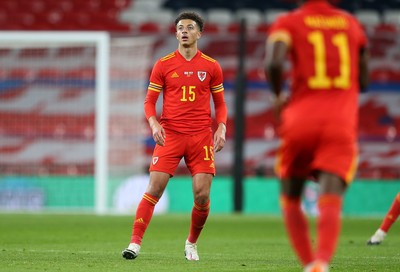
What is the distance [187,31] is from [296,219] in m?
3.50

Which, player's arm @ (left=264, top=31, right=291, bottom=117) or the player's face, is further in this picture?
the player's face

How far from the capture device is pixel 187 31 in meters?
9.16

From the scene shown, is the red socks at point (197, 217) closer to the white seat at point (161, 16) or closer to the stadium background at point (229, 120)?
the stadium background at point (229, 120)

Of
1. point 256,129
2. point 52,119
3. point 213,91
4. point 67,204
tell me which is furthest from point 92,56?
point 213,91

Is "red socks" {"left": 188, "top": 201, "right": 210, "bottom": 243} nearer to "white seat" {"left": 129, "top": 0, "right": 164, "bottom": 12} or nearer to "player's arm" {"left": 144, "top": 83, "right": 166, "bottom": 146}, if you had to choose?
"player's arm" {"left": 144, "top": 83, "right": 166, "bottom": 146}

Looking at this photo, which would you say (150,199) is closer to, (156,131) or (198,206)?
(198,206)

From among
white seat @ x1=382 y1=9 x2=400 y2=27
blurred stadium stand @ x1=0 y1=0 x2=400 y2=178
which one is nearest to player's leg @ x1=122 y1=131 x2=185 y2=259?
blurred stadium stand @ x1=0 y1=0 x2=400 y2=178

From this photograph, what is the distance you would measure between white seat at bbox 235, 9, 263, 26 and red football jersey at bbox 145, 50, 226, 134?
17.5 m

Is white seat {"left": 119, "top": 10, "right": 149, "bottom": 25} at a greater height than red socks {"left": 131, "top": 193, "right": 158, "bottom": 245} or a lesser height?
greater

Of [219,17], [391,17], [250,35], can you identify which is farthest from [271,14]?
[391,17]

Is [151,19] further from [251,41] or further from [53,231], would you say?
[53,231]

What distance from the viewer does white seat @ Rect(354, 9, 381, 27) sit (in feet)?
89.8

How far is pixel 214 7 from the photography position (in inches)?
1103

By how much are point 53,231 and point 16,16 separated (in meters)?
13.2
